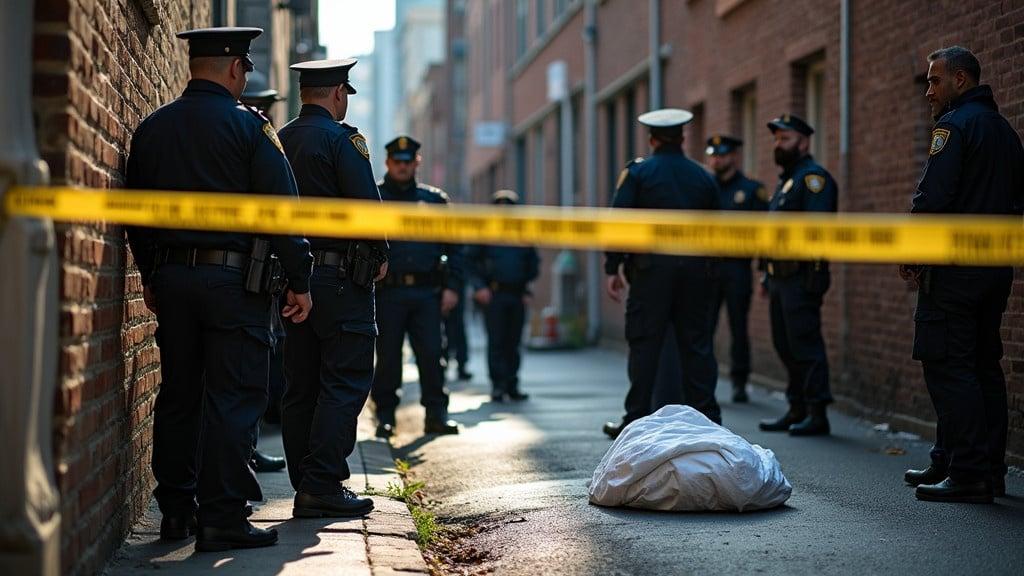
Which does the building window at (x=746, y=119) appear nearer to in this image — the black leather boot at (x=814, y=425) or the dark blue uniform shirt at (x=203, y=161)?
the black leather boot at (x=814, y=425)

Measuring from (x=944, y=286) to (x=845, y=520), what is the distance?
1238 millimetres

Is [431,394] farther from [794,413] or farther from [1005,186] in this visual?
[1005,186]

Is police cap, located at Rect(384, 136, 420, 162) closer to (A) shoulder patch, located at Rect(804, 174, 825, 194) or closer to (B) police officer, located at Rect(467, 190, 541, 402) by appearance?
(A) shoulder patch, located at Rect(804, 174, 825, 194)

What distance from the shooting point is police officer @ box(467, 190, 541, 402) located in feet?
43.7

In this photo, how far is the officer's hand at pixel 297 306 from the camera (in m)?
5.54

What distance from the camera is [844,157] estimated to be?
37.3ft

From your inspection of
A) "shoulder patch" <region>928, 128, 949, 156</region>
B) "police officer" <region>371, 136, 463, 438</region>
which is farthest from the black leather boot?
"shoulder patch" <region>928, 128, 949, 156</region>

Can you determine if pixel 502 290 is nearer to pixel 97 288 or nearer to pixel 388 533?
pixel 388 533

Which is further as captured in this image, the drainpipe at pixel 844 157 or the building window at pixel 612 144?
the building window at pixel 612 144

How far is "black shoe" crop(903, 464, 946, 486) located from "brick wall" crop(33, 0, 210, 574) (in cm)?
375

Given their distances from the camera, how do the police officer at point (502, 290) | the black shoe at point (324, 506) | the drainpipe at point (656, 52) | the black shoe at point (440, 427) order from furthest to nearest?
1. the drainpipe at point (656, 52)
2. the police officer at point (502, 290)
3. the black shoe at point (440, 427)
4. the black shoe at point (324, 506)

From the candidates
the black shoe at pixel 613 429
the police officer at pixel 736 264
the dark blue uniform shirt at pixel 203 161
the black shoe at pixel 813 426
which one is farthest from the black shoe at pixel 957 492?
the police officer at pixel 736 264

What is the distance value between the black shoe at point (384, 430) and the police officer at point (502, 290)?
317 centimetres

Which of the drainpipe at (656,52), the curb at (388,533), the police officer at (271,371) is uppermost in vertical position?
the drainpipe at (656,52)
